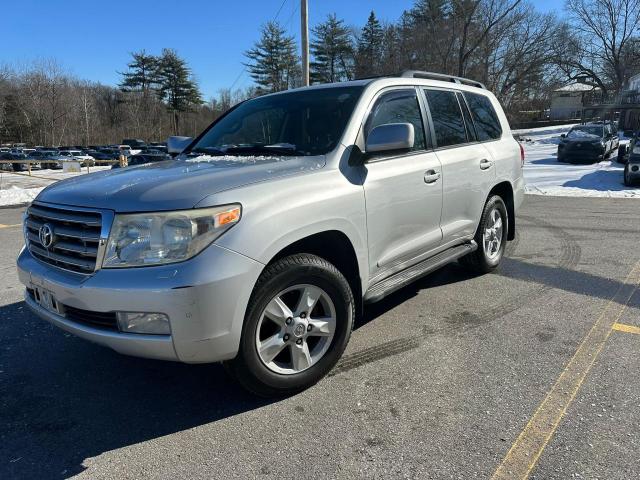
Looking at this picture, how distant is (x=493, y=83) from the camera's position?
3969cm

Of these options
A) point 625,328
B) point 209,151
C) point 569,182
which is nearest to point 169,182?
point 209,151

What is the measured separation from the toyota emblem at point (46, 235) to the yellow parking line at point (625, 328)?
3993mm

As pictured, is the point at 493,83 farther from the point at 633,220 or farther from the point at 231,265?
the point at 231,265

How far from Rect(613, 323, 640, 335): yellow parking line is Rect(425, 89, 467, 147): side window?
1.97 m

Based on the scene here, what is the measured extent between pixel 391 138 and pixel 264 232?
3.72 feet

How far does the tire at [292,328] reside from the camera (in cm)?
258

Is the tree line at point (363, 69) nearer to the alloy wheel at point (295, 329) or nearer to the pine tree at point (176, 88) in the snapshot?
the pine tree at point (176, 88)

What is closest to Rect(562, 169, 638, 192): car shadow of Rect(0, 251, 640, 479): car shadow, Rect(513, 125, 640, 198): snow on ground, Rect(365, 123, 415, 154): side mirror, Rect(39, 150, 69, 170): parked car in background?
Rect(513, 125, 640, 198): snow on ground

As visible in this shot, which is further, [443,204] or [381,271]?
[443,204]

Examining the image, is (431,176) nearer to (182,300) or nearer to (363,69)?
(182,300)

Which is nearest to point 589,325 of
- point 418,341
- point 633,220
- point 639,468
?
point 418,341

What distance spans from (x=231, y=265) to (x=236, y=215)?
259 millimetres

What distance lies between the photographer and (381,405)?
9.11ft

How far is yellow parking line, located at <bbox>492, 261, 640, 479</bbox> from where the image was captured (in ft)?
7.39
